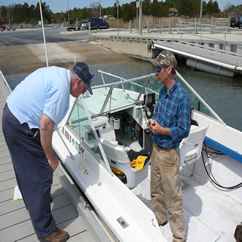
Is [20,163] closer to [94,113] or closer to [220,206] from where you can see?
[94,113]

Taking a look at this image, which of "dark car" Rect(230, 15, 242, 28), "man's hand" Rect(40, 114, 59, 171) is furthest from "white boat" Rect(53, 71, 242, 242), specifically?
"dark car" Rect(230, 15, 242, 28)

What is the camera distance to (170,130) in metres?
2.17

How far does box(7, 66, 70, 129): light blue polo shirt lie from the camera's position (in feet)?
5.81

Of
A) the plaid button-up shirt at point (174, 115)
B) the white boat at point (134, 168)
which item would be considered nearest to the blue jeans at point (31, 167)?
the white boat at point (134, 168)

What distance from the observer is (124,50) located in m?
21.9

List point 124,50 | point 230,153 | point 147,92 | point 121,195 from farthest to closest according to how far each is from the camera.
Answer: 1. point 124,50
2. point 147,92
3. point 230,153
4. point 121,195

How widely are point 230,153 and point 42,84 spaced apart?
2531mm

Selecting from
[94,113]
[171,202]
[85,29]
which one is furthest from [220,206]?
[85,29]

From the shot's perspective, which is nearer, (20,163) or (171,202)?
(20,163)

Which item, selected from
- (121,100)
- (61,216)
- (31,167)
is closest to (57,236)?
(61,216)

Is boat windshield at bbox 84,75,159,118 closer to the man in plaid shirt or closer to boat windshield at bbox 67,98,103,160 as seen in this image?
boat windshield at bbox 67,98,103,160

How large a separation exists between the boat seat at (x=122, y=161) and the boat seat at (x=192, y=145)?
0.50 metres

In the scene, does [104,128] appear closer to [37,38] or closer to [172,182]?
[172,182]

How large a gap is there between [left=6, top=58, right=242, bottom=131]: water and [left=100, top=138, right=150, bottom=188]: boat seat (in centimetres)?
604
